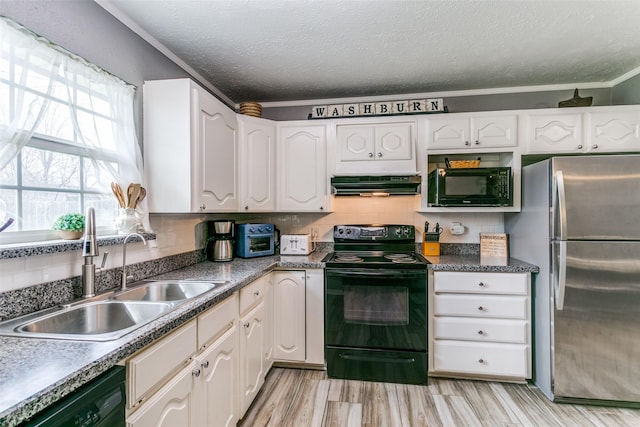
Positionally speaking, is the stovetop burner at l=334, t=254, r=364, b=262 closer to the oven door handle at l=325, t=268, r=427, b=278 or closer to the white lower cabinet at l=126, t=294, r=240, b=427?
the oven door handle at l=325, t=268, r=427, b=278

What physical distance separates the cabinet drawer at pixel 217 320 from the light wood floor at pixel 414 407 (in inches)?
28.7

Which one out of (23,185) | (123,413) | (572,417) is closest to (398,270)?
(572,417)

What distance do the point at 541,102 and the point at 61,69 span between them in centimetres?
340

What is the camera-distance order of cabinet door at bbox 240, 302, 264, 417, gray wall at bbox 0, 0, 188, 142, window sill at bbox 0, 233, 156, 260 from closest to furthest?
1. window sill at bbox 0, 233, 156, 260
2. gray wall at bbox 0, 0, 188, 142
3. cabinet door at bbox 240, 302, 264, 417

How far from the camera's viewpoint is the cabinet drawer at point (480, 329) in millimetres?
2299

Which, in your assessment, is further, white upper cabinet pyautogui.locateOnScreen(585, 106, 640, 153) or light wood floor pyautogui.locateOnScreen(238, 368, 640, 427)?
white upper cabinet pyautogui.locateOnScreen(585, 106, 640, 153)

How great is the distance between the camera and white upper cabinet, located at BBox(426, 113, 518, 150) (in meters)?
2.56

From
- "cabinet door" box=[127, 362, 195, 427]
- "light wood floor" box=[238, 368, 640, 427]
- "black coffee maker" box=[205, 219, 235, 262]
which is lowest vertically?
"light wood floor" box=[238, 368, 640, 427]

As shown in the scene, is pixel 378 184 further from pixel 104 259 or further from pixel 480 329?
pixel 104 259

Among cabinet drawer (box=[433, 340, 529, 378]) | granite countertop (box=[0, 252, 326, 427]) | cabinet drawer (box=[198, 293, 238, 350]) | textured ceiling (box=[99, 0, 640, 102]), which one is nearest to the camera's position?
granite countertop (box=[0, 252, 326, 427])

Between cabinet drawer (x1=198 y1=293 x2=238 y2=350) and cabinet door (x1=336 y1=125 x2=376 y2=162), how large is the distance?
152 centimetres

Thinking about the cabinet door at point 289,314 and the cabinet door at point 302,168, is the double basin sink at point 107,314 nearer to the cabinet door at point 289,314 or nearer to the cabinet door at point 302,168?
the cabinet door at point 289,314

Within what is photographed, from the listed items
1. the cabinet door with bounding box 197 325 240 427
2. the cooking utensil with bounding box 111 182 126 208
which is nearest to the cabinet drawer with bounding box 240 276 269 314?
the cabinet door with bounding box 197 325 240 427

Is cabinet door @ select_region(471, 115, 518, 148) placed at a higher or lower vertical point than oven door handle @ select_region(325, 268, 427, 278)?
higher
